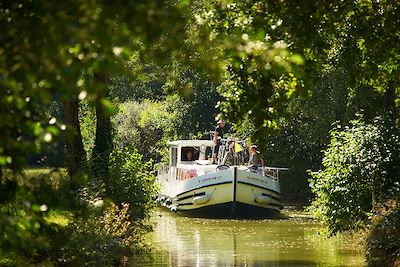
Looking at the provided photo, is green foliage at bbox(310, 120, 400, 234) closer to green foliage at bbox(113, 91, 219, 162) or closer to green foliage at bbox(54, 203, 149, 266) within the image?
green foliage at bbox(54, 203, 149, 266)

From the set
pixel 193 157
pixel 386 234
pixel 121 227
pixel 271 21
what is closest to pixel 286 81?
pixel 271 21

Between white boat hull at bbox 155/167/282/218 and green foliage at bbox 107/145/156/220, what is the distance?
1022cm

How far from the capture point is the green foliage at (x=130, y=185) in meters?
19.4

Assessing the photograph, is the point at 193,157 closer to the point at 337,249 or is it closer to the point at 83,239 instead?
the point at 337,249

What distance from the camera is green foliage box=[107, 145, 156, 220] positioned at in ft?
63.6

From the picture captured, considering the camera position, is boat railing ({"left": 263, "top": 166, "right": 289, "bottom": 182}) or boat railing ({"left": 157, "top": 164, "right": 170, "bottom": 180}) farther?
boat railing ({"left": 157, "top": 164, "right": 170, "bottom": 180})

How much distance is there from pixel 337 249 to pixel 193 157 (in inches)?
605

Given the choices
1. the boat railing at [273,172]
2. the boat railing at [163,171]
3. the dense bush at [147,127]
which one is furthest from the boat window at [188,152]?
the dense bush at [147,127]

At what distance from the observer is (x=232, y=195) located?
30.4 m

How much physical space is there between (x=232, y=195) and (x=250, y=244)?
805cm

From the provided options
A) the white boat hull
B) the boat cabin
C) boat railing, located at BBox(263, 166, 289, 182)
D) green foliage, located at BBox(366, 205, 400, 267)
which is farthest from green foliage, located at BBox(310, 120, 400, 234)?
the boat cabin

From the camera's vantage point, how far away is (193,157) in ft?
116

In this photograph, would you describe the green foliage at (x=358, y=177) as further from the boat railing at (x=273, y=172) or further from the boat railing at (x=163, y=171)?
the boat railing at (x=163, y=171)

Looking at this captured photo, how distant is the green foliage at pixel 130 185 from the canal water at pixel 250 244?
1.12 meters
